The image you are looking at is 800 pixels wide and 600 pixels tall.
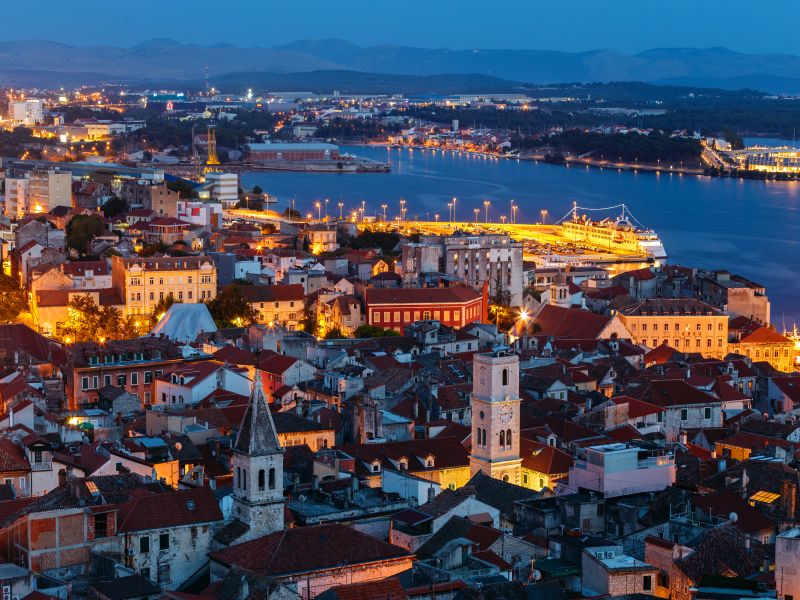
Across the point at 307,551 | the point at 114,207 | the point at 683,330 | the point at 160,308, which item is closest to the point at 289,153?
the point at 114,207

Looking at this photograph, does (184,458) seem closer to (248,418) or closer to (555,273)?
(248,418)

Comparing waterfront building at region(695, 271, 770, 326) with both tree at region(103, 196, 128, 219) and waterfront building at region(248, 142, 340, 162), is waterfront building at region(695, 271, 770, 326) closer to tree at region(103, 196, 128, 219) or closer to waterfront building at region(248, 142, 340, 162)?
tree at region(103, 196, 128, 219)

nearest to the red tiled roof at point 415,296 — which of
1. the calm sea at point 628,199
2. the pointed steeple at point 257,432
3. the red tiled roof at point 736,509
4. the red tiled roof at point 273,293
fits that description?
the red tiled roof at point 273,293

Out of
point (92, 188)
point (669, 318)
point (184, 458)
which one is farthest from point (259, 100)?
point (184, 458)

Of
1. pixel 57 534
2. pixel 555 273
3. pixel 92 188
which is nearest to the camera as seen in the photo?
pixel 57 534

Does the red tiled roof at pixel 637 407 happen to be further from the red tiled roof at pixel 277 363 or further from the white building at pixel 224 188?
the white building at pixel 224 188

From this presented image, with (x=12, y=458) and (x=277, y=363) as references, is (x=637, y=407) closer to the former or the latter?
(x=277, y=363)

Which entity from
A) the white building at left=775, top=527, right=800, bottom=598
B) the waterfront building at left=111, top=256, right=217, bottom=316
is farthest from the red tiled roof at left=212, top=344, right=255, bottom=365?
the white building at left=775, top=527, right=800, bottom=598
